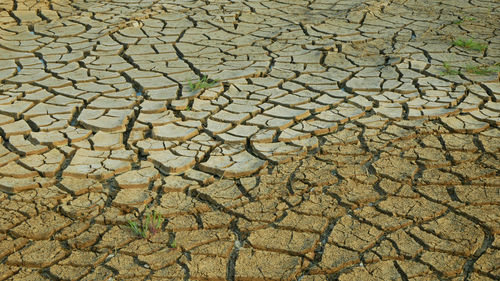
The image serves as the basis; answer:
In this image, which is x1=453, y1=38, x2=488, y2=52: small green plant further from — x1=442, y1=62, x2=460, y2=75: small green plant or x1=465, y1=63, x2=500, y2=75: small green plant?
x1=442, y1=62, x2=460, y2=75: small green plant

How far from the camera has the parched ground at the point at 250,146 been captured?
9.66 feet

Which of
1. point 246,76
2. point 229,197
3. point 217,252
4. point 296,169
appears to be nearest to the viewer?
point 217,252

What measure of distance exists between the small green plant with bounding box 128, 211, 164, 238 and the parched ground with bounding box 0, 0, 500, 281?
37 mm

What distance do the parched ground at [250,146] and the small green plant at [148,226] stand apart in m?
0.04

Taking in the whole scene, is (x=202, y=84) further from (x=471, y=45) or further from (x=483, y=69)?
(x=471, y=45)

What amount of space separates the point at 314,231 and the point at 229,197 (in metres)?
0.55

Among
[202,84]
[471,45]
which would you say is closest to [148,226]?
[202,84]

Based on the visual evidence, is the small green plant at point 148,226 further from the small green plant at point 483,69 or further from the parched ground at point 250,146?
the small green plant at point 483,69

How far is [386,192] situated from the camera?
3.43 meters

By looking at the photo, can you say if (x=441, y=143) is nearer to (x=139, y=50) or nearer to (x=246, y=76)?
(x=246, y=76)

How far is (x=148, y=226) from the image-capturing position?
314 cm

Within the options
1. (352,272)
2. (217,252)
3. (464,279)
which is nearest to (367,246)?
(352,272)

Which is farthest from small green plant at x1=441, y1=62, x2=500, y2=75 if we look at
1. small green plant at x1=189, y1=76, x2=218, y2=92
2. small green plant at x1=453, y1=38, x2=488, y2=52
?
small green plant at x1=189, y1=76, x2=218, y2=92

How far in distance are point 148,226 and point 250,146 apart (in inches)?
42.0
